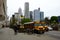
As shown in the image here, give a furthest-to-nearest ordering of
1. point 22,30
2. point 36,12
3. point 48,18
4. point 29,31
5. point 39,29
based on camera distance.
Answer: point 48,18 < point 36,12 < point 22,30 < point 29,31 < point 39,29

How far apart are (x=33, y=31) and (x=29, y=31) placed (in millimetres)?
1118

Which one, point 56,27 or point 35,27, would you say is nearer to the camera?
point 35,27

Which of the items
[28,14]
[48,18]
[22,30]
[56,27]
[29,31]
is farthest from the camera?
[28,14]

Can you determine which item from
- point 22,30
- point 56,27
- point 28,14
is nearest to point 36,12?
point 28,14

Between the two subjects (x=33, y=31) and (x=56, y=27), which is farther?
(x=56, y=27)

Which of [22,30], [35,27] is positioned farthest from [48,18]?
[35,27]

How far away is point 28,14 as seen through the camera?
415 ft

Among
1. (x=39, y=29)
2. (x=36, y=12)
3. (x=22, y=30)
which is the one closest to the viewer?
(x=39, y=29)

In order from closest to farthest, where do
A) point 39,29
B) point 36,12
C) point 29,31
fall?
point 39,29, point 29,31, point 36,12

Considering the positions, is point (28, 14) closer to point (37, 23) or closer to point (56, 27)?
point (56, 27)

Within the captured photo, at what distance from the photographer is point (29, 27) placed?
118 ft

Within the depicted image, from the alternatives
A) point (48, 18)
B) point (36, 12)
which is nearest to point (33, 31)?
point (36, 12)

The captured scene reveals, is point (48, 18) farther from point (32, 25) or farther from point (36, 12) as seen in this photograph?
point (32, 25)

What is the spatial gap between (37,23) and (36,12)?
6916cm
